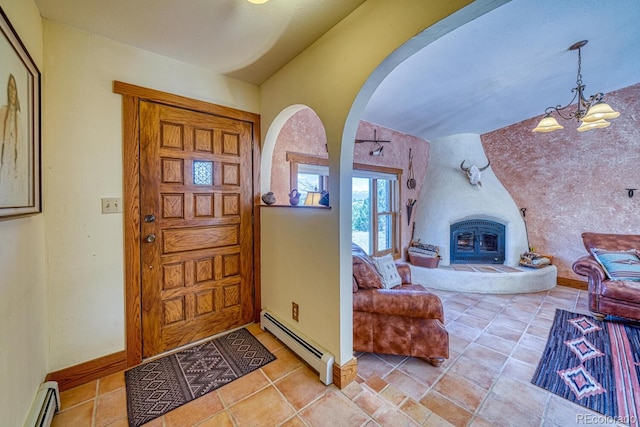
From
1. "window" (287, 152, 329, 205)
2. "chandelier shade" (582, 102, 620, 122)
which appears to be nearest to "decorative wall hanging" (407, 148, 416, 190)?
"window" (287, 152, 329, 205)

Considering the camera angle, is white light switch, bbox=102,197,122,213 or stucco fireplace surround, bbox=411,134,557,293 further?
stucco fireplace surround, bbox=411,134,557,293

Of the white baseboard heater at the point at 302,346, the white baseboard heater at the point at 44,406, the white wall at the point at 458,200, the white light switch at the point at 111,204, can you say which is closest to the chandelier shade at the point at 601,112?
the white wall at the point at 458,200

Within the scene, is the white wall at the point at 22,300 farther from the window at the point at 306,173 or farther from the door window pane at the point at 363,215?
the door window pane at the point at 363,215

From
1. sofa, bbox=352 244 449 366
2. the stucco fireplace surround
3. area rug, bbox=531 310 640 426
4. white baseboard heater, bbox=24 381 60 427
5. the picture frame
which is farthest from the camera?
the stucco fireplace surround

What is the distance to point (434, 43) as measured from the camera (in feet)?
6.40

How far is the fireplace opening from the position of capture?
4023mm

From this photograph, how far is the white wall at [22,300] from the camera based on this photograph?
39.5 inches

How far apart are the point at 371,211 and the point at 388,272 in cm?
158

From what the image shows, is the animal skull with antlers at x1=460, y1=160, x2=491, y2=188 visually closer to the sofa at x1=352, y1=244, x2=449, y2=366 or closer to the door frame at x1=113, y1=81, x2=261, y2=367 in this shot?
the sofa at x1=352, y1=244, x2=449, y2=366

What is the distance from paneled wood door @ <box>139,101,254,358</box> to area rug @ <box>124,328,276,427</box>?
0.16m

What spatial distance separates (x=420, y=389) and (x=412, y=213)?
10.1 ft

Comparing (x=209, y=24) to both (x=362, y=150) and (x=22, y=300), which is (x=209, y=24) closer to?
(x=22, y=300)

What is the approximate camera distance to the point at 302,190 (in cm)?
294

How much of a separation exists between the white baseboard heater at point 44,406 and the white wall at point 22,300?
4 cm
